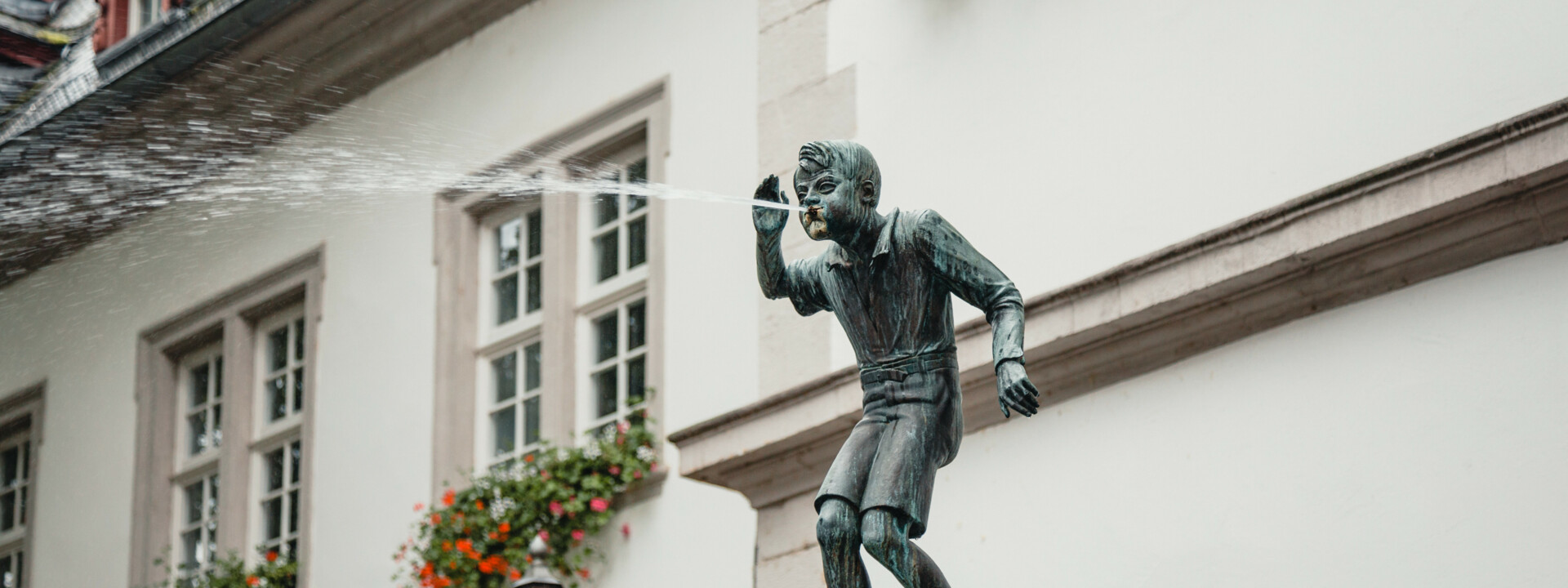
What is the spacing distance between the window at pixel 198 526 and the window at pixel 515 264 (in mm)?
2945

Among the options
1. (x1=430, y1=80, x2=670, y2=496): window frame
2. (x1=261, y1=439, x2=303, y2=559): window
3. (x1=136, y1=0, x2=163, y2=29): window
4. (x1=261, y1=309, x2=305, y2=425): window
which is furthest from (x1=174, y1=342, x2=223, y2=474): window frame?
(x1=430, y1=80, x2=670, y2=496): window frame

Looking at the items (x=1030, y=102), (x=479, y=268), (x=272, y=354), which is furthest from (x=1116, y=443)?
(x=272, y=354)

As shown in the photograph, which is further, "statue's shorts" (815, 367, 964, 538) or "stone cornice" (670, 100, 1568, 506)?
"stone cornice" (670, 100, 1568, 506)

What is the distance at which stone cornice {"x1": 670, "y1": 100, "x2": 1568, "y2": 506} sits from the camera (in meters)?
8.34

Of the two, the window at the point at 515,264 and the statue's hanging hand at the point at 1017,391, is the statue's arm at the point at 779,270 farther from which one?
the window at the point at 515,264

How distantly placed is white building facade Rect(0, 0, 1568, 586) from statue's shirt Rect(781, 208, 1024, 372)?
3.01 metres

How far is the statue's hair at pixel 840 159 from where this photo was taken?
231 inches

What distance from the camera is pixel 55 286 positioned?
706 inches

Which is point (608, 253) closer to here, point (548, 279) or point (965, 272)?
point (548, 279)

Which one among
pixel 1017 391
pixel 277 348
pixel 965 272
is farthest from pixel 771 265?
pixel 277 348

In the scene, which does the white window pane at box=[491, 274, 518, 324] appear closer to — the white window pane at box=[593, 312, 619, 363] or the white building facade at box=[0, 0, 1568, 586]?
the white building facade at box=[0, 0, 1568, 586]

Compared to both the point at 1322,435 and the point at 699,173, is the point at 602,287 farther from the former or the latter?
the point at 1322,435

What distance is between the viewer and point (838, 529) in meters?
5.62

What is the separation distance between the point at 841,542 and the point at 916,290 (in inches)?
25.2
